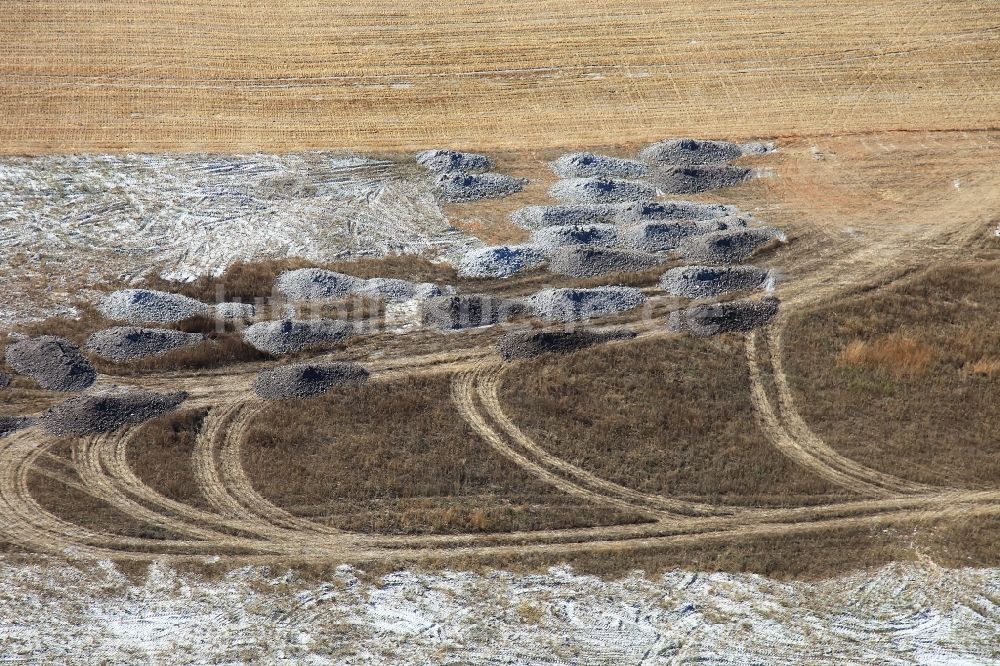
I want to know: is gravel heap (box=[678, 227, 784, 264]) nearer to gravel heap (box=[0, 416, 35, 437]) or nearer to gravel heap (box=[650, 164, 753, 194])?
gravel heap (box=[650, 164, 753, 194])

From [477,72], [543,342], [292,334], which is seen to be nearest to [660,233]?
[543,342]

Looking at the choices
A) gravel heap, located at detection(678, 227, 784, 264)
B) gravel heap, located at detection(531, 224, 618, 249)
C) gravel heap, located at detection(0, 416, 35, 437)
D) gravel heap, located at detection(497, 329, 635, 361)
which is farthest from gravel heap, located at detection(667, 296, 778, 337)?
gravel heap, located at detection(0, 416, 35, 437)

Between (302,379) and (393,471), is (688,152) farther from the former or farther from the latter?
(393,471)

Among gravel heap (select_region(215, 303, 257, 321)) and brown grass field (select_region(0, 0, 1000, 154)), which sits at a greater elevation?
brown grass field (select_region(0, 0, 1000, 154))

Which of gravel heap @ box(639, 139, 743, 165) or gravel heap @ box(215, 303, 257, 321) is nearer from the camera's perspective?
gravel heap @ box(215, 303, 257, 321)

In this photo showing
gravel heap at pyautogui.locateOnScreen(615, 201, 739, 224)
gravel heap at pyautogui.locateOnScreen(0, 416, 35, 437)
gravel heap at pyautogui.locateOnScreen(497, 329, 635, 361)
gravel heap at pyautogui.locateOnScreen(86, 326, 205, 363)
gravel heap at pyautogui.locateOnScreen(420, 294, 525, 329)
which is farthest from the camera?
gravel heap at pyautogui.locateOnScreen(615, 201, 739, 224)

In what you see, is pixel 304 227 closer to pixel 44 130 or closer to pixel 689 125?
pixel 44 130

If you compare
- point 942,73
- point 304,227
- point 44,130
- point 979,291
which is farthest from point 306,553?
point 942,73
